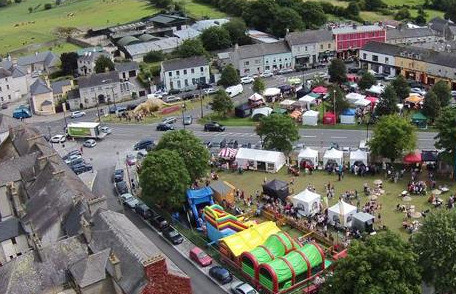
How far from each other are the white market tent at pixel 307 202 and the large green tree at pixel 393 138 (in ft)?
31.5

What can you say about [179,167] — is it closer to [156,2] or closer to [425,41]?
[425,41]

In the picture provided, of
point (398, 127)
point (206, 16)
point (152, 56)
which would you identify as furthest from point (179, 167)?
point (206, 16)

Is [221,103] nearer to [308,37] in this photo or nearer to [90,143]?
[90,143]

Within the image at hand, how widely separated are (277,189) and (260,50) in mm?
48971

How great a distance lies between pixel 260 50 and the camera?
9162 cm

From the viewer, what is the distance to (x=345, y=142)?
5888cm

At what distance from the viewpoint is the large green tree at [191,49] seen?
319ft

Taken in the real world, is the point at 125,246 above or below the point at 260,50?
above

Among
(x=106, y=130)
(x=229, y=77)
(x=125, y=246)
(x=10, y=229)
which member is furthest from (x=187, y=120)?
(x=125, y=246)

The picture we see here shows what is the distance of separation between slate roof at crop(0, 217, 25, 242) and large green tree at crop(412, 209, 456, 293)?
89.8ft

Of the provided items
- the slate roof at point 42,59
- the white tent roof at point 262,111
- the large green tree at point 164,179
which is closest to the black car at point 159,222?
the large green tree at point 164,179

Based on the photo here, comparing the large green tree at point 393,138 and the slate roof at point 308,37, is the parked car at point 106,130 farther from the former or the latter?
the slate roof at point 308,37

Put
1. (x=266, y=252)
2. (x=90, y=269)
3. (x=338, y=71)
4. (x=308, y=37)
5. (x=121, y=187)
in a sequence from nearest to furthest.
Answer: (x=90, y=269)
(x=266, y=252)
(x=121, y=187)
(x=338, y=71)
(x=308, y=37)

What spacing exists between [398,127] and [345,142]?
31.3 feet
